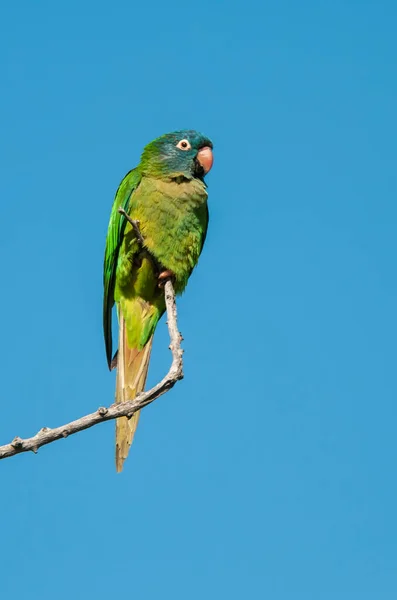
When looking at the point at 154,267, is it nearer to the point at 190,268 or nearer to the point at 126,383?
the point at 190,268

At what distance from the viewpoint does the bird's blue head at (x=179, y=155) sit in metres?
7.16

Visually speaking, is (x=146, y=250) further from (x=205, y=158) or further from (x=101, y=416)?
(x=101, y=416)

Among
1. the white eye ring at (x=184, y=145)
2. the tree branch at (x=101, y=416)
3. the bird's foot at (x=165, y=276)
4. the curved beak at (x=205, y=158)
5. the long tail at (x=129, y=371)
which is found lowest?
the tree branch at (x=101, y=416)

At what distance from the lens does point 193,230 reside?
6.84 metres

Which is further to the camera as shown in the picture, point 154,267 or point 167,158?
point 167,158

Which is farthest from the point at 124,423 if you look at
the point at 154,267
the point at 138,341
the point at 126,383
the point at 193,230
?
the point at 193,230

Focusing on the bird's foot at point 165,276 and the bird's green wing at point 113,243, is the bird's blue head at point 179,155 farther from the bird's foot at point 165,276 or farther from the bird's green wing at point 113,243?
the bird's foot at point 165,276

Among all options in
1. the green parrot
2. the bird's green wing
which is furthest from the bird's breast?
the bird's green wing

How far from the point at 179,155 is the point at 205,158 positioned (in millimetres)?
280

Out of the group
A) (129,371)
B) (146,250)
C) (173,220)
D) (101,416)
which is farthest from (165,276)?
(101,416)

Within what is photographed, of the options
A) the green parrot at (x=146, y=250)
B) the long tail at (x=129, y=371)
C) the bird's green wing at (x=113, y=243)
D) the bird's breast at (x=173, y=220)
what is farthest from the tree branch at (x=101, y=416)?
the bird's green wing at (x=113, y=243)

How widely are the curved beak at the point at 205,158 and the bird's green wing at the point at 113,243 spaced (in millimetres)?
640

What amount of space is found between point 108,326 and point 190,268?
98 cm

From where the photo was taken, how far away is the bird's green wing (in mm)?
6871
